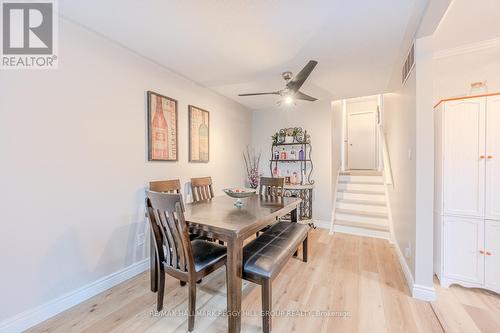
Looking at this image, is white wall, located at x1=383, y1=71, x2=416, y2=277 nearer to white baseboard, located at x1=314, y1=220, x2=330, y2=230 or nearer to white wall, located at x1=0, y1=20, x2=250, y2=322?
white baseboard, located at x1=314, y1=220, x2=330, y2=230

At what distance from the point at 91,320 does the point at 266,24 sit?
279cm

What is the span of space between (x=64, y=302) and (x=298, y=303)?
1959 mm

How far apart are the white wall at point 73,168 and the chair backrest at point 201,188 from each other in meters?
0.45

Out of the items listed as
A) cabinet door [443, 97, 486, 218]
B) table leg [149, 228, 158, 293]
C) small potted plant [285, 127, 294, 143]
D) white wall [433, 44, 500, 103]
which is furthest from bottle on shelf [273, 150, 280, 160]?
table leg [149, 228, 158, 293]

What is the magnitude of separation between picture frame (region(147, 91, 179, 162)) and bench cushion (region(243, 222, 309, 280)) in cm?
154

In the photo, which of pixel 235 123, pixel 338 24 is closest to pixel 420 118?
pixel 338 24

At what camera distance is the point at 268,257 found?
5.34 ft

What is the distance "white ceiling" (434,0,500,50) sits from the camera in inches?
61.7

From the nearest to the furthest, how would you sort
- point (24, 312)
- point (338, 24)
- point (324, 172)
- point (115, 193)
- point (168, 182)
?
point (24, 312)
point (338, 24)
point (115, 193)
point (168, 182)
point (324, 172)

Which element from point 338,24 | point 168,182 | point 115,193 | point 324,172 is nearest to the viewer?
point 338,24

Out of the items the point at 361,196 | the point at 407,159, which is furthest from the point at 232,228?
the point at 361,196

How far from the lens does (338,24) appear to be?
179cm

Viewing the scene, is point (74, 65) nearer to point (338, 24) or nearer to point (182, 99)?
point (182, 99)

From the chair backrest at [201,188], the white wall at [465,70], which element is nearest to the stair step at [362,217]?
the white wall at [465,70]
